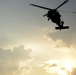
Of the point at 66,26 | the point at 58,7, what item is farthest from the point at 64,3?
the point at 66,26

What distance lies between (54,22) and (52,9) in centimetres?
417

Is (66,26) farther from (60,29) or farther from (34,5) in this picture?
(34,5)

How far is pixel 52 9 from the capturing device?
121 meters

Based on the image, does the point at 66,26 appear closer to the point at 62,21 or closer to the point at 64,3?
the point at 62,21

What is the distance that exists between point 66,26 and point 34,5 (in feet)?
44.0

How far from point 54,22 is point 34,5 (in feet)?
26.7

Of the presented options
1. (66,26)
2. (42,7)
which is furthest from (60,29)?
(42,7)

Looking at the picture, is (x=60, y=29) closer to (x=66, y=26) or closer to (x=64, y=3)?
(x=66, y=26)

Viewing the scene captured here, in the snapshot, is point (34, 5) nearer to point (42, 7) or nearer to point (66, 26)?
point (42, 7)

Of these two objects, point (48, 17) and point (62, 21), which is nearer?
point (48, 17)

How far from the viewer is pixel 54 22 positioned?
122500mm

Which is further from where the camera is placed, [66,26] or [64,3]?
[66,26]

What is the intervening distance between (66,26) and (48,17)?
951 centimetres

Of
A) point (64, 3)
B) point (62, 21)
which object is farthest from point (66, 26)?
point (64, 3)
